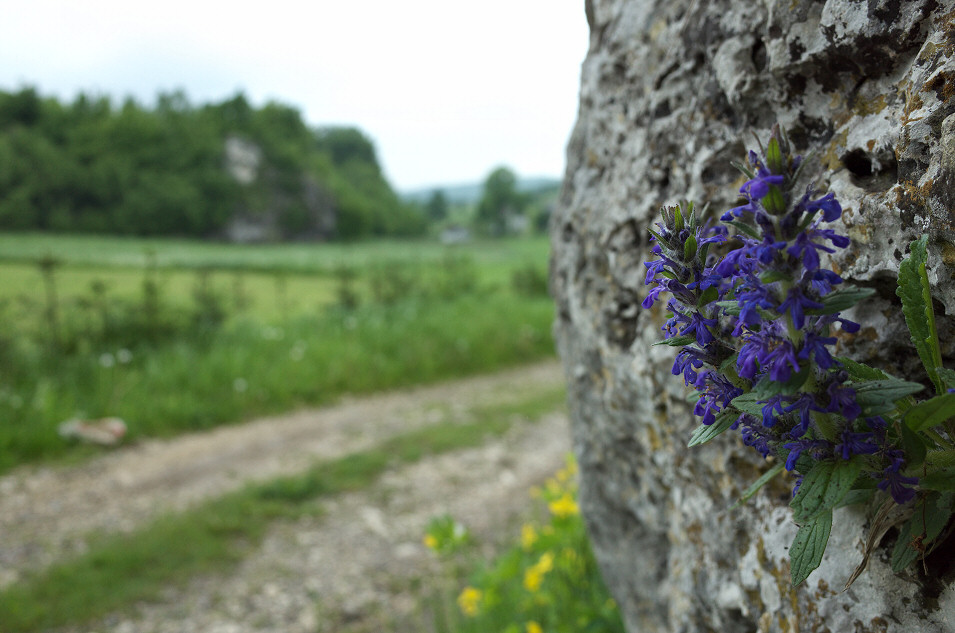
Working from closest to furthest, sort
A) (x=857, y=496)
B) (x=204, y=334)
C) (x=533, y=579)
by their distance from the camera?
(x=857, y=496) → (x=533, y=579) → (x=204, y=334)

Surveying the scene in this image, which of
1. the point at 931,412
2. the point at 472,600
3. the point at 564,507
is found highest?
the point at 931,412

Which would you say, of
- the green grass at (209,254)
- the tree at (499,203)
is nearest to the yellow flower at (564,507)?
the green grass at (209,254)

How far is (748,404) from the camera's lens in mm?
1058

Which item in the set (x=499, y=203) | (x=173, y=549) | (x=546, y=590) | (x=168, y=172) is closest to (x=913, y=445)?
(x=546, y=590)

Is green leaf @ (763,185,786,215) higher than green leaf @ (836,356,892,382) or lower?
higher

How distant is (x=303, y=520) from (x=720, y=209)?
15.6ft

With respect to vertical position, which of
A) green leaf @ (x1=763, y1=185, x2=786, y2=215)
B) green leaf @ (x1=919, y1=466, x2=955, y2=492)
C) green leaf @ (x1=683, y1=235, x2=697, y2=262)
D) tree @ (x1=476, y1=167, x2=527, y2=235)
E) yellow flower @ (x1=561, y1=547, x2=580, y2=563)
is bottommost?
yellow flower @ (x1=561, y1=547, x2=580, y2=563)

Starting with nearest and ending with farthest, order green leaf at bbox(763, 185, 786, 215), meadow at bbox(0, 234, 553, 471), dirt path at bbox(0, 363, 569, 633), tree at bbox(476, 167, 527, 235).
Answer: green leaf at bbox(763, 185, 786, 215) → dirt path at bbox(0, 363, 569, 633) → meadow at bbox(0, 234, 553, 471) → tree at bbox(476, 167, 527, 235)

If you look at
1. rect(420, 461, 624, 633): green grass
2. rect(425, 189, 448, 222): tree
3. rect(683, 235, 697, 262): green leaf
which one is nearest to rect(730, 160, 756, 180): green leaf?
rect(683, 235, 697, 262): green leaf

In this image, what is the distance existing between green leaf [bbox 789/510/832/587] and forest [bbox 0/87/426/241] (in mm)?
12547

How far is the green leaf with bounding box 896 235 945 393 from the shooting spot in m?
1.08

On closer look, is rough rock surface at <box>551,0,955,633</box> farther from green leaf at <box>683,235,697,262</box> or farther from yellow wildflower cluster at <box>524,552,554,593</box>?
yellow wildflower cluster at <box>524,552,554,593</box>

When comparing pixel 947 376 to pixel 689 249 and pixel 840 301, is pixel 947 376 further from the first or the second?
pixel 689 249

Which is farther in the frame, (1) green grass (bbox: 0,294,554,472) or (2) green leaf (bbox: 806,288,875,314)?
(1) green grass (bbox: 0,294,554,472)
